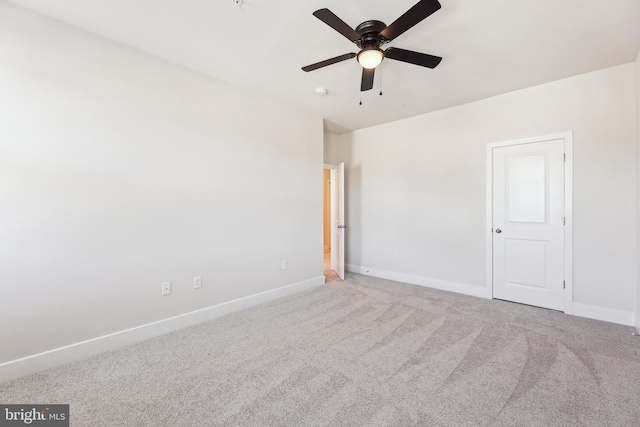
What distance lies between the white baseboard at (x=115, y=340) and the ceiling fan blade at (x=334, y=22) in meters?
2.89

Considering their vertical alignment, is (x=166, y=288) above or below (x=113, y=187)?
below

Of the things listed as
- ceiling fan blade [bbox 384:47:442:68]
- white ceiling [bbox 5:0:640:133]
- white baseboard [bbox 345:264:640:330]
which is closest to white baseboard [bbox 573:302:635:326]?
white baseboard [bbox 345:264:640:330]

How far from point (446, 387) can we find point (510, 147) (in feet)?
9.94

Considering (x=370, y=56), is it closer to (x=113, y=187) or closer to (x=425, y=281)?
(x=113, y=187)

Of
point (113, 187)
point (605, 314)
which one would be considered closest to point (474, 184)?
point (605, 314)

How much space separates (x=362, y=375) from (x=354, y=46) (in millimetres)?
2727

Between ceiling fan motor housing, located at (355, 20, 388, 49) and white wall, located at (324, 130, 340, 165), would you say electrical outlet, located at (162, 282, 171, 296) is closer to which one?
ceiling fan motor housing, located at (355, 20, 388, 49)

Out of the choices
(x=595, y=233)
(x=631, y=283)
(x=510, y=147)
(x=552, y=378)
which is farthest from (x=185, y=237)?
(x=631, y=283)

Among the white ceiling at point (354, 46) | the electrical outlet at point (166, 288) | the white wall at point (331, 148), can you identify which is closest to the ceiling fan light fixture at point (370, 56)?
the white ceiling at point (354, 46)

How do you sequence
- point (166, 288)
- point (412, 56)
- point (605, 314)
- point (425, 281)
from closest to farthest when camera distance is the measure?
point (412, 56)
point (166, 288)
point (605, 314)
point (425, 281)

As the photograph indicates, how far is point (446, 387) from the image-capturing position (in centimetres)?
180

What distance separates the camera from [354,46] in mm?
2398

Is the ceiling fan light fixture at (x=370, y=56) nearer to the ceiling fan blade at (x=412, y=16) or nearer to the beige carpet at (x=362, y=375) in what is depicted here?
the ceiling fan blade at (x=412, y=16)

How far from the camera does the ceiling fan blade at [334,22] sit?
1620 mm
